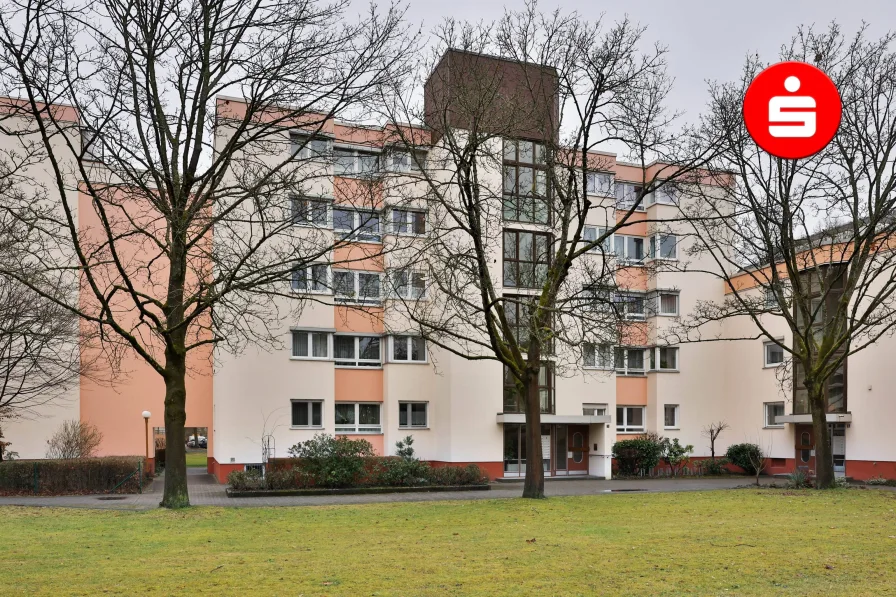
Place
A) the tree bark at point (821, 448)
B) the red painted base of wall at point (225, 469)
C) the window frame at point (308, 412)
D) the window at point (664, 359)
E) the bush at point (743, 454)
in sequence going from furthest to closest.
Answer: the window at point (664, 359) < the bush at point (743, 454) < the window frame at point (308, 412) < the red painted base of wall at point (225, 469) < the tree bark at point (821, 448)

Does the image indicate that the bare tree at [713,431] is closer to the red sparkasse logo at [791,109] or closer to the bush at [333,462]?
the bush at [333,462]

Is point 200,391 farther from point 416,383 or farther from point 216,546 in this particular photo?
point 216,546

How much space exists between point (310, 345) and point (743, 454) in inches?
773

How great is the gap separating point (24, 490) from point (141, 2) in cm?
1648

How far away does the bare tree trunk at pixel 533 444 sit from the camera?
20984 mm

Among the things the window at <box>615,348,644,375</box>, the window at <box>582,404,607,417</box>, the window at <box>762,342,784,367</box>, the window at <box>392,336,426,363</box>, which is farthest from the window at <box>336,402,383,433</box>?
the window at <box>762,342,784,367</box>

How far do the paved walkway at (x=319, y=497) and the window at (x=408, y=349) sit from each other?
597 cm

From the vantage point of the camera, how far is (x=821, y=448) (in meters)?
23.9

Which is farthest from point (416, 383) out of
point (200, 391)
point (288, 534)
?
point (288, 534)

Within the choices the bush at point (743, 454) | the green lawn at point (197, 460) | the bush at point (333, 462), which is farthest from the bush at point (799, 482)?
the green lawn at point (197, 460)

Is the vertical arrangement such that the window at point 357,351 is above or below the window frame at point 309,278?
below

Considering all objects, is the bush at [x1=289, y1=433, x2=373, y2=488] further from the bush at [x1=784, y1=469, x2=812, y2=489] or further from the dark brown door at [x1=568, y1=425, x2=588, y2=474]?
the bush at [x1=784, y1=469, x2=812, y2=489]

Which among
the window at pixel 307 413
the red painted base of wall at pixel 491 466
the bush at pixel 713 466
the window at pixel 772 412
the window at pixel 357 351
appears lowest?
Result: the bush at pixel 713 466

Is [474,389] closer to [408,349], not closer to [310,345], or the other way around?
[408,349]
